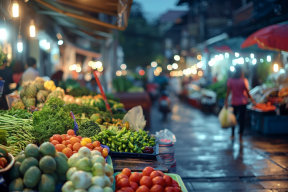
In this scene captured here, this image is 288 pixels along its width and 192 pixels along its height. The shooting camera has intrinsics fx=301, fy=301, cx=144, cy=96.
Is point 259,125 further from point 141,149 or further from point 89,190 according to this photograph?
point 89,190

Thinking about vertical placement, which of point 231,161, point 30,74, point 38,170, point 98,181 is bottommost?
point 231,161

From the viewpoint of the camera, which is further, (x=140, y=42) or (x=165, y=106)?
(x=140, y=42)

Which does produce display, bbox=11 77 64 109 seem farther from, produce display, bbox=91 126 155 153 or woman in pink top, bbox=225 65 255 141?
woman in pink top, bbox=225 65 255 141

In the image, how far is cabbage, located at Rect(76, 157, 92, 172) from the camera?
115 inches

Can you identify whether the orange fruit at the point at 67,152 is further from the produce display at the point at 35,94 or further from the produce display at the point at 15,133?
the produce display at the point at 35,94

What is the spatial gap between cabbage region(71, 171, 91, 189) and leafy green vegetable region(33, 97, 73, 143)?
5.49 ft

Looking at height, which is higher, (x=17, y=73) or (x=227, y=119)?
(x=17, y=73)

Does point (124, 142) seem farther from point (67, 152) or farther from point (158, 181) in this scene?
point (158, 181)

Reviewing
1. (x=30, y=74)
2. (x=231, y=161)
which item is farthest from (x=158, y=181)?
(x=30, y=74)

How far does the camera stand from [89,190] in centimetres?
276

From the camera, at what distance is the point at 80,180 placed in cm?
272

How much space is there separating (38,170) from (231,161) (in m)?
5.20

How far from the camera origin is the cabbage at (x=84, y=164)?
2920 millimetres

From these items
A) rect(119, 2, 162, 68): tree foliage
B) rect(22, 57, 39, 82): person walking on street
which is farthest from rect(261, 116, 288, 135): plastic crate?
rect(119, 2, 162, 68): tree foliage
